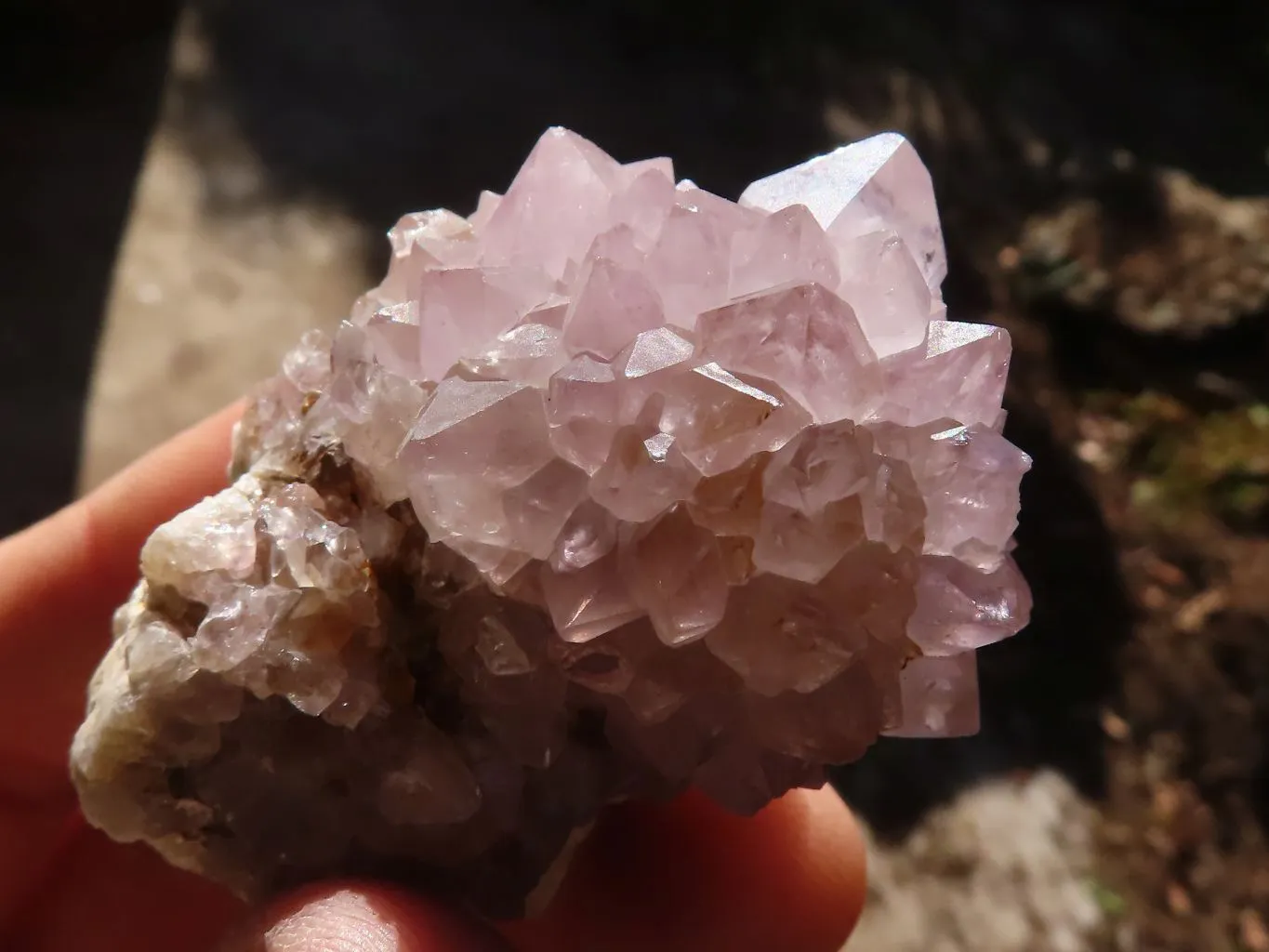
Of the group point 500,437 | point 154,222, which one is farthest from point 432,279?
point 154,222

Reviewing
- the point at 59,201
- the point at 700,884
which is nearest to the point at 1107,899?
the point at 700,884

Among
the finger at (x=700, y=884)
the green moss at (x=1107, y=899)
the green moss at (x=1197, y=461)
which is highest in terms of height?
the finger at (x=700, y=884)

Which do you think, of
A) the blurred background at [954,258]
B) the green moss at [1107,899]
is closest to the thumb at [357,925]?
the blurred background at [954,258]

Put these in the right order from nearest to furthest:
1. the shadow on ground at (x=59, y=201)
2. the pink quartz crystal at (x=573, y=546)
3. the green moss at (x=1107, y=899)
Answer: the pink quartz crystal at (x=573, y=546), the green moss at (x=1107, y=899), the shadow on ground at (x=59, y=201)

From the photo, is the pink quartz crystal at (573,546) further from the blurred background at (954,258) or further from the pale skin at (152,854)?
the blurred background at (954,258)

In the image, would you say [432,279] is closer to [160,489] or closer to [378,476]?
[378,476]

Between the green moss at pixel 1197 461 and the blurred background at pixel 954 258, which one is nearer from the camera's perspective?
the blurred background at pixel 954 258

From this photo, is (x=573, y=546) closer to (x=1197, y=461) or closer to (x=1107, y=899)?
(x=1107, y=899)

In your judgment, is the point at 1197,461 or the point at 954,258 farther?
the point at 954,258
